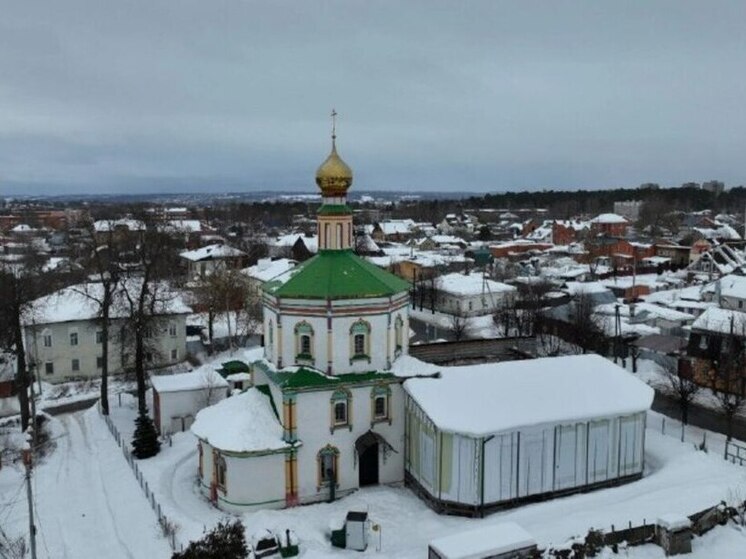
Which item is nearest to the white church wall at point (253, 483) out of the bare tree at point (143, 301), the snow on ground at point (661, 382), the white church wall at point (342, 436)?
the white church wall at point (342, 436)

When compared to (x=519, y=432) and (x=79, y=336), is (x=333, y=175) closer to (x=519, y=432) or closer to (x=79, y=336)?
(x=519, y=432)

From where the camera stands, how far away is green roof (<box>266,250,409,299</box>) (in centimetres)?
1911

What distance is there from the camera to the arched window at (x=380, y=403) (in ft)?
63.9

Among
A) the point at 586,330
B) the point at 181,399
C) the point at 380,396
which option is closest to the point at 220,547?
the point at 380,396

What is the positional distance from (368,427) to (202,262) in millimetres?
42197

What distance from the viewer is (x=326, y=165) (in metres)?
20.3

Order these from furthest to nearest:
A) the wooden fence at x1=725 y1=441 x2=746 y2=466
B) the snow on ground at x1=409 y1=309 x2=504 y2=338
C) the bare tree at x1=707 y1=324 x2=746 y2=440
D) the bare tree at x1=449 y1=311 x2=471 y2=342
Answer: the snow on ground at x1=409 y1=309 x2=504 y2=338, the bare tree at x1=449 y1=311 x2=471 y2=342, the bare tree at x1=707 y1=324 x2=746 y2=440, the wooden fence at x1=725 y1=441 x2=746 y2=466

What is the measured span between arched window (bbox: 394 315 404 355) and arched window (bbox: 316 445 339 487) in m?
3.50

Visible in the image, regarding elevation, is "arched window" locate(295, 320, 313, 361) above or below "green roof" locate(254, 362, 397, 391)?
above

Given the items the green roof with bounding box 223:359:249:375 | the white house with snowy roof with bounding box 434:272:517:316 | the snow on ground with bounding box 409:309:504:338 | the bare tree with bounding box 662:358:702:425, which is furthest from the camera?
the white house with snowy roof with bounding box 434:272:517:316

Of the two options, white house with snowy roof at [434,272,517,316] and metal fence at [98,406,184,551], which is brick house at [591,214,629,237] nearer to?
white house with snowy roof at [434,272,517,316]

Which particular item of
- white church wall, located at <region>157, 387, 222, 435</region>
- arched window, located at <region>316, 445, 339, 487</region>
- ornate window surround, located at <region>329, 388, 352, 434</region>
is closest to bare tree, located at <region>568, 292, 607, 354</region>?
ornate window surround, located at <region>329, 388, 352, 434</region>

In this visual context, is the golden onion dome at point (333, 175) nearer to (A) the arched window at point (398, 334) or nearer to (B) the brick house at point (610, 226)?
(A) the arched window at point (398, 334)

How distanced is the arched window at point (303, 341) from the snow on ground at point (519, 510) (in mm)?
4096
